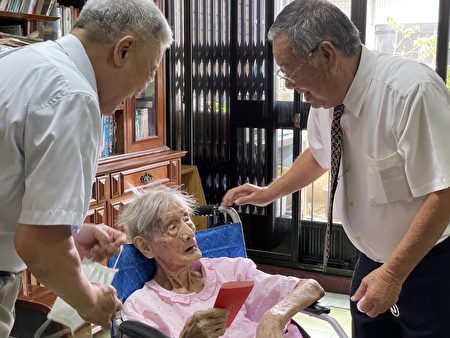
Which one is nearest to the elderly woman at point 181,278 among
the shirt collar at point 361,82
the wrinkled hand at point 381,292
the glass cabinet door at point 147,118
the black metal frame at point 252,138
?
the wrinkled hand at point 381,292

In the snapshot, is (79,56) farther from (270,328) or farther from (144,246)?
(144,246)

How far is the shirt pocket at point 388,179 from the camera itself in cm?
163

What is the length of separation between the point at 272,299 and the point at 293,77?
0.88 m

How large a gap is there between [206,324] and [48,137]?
92 cm

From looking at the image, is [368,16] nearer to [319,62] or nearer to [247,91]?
[247,91]

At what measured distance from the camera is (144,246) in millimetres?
2188

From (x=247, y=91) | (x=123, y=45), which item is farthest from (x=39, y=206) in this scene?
(x=247, y=91)

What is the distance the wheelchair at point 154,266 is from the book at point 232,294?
0.20 meters

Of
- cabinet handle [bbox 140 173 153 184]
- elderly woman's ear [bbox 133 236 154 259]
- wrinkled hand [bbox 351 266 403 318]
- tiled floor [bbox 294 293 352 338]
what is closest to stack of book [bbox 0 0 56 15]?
cabinet handle [bbox 140 173 153 184]

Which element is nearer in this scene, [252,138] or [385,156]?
[385,156]

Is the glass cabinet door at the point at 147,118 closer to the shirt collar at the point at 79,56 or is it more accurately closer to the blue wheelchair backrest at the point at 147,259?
the blue wheelchair backrest at the point at 147,259

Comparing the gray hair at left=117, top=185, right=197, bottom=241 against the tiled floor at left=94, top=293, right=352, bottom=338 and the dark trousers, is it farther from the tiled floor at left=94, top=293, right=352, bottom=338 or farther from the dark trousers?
the tiled floor at left=94, top=293, right=352, bottom=338

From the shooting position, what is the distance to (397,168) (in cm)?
163

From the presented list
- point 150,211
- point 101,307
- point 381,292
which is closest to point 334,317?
point 150,211
